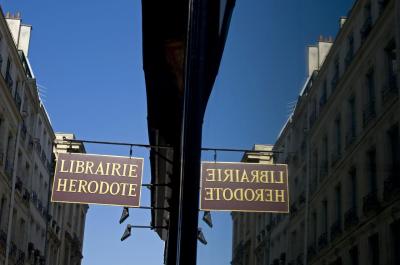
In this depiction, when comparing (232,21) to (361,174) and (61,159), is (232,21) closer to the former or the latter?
(361,174)

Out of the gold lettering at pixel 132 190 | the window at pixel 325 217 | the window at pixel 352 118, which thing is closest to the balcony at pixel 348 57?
the window at pixel 352 118

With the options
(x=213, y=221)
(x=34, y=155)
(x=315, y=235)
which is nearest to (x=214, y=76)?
(x=213, y=221)

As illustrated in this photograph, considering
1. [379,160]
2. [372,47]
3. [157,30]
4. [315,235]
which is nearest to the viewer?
[379,160]

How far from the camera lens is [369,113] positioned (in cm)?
177

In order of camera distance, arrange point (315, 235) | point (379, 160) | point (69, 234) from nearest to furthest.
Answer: point (379, 160) → point (315, 235) → point (69, 234)

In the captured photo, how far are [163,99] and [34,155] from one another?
24571mm

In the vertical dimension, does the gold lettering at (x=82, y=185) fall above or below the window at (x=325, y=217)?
above

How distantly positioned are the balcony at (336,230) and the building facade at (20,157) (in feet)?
83.4

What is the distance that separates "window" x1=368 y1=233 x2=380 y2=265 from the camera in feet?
5.06

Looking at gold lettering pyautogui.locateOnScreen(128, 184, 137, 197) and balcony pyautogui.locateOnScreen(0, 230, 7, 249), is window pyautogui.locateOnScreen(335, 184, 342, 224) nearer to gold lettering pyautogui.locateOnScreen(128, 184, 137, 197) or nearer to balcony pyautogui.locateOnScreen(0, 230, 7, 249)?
gold lettering pyautogui.locateOnScreen(128, 184, 137, 197)

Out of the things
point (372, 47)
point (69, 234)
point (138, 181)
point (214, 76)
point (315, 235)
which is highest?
point (69, 234)

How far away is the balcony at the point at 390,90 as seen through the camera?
1.54 m

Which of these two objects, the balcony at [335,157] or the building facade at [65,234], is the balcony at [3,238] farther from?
the balcony at [335,157]

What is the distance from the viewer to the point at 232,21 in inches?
102
